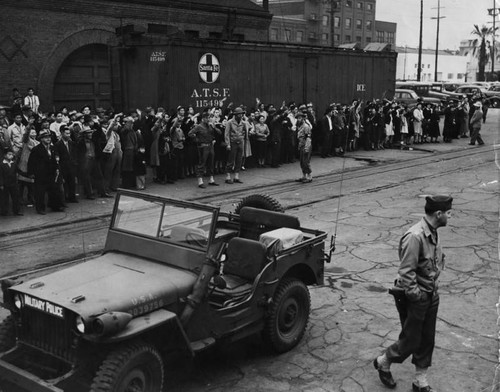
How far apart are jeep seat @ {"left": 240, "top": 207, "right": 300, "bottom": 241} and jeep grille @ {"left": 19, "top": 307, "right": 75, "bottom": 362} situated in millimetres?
2708

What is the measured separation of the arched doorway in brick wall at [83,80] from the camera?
23188 millimetres

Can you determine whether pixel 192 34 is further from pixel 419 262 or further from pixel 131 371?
pixel 131 371

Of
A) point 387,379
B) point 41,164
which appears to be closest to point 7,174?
point 41,164

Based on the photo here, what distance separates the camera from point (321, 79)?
22203mm

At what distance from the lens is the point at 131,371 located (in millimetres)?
4562

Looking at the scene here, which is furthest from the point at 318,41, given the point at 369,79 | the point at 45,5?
the point at 45,5

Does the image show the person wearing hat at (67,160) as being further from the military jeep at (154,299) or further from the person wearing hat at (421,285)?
the person wearing hat at (421,285)

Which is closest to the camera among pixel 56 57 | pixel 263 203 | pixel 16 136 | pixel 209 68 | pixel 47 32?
pixel 263 203

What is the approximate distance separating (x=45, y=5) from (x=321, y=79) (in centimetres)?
1045

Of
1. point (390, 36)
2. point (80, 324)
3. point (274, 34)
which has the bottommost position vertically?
point (80, 324)

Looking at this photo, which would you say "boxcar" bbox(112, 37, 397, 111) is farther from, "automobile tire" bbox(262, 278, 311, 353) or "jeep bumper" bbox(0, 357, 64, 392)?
"jeep bumper" bbox(0, 357, 64, 392)

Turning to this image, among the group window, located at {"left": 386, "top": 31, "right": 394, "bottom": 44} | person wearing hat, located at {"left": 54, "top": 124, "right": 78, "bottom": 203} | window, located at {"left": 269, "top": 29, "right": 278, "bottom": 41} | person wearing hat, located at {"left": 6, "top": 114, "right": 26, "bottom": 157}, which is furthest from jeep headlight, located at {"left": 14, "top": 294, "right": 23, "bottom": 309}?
window, located at {"left": 386, "top": 31, "right": 394, "bottom": 44}

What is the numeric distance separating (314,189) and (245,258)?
29.5ft

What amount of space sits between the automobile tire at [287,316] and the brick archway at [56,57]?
1803cm
